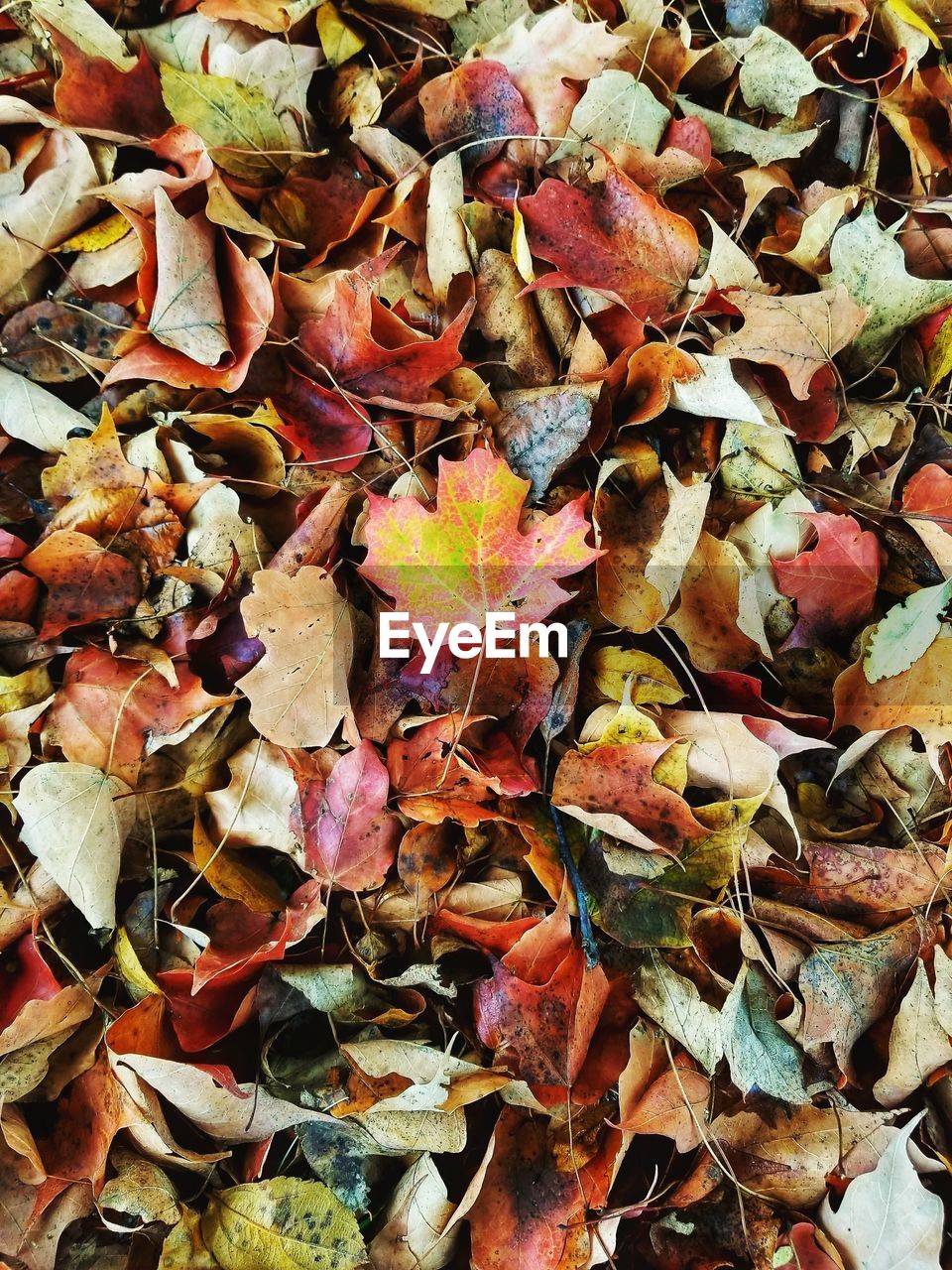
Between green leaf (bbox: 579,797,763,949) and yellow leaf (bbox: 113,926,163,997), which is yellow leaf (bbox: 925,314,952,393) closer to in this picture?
green leaf (bbox: 579,797,763,949)

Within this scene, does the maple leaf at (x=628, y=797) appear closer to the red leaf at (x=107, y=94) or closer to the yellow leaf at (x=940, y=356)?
the yellow leaf at (x=940, y=356)

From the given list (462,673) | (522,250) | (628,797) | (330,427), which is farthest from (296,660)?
(522,250)

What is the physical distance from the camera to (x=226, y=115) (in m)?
1.11

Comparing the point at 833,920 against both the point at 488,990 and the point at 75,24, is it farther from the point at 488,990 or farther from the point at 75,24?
the point at 75,24

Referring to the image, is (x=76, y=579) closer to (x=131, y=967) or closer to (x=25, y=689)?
(x=25, y=689)

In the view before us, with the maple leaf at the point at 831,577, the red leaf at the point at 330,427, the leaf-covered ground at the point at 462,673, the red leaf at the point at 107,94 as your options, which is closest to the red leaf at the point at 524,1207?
the leaf-covered ground at the point at 462,673

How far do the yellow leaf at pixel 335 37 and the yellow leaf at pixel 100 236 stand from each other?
350 millimetres

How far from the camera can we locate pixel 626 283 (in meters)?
1.09

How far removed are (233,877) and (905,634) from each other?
2.66 ft

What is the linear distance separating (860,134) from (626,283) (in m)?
0.41

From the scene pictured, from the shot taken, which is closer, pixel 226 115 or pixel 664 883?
pixel 664 883

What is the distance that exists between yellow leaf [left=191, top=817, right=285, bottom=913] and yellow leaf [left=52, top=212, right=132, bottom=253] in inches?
27.8

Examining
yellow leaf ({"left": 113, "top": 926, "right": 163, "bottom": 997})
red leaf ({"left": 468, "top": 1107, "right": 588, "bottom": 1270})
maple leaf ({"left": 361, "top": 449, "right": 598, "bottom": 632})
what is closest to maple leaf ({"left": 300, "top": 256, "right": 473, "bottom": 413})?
maple leaf ({"left": 361, "top": 449, "right": 598, "bottom": 632})

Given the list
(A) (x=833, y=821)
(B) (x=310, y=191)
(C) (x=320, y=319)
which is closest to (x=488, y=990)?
(A) (x=833, y=821)
